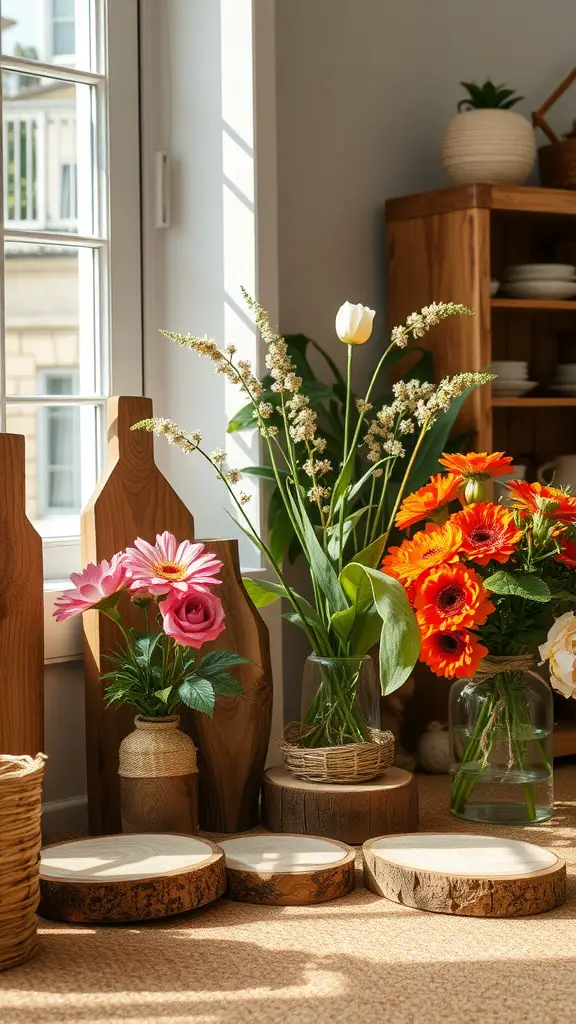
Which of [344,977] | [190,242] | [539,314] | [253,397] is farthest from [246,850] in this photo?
[539,314]

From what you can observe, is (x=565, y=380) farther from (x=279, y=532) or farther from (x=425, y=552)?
(x=425, y=552)

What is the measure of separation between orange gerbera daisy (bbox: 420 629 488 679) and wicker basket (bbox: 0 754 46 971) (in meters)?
0.65

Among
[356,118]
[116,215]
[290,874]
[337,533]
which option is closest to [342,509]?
[337,533]

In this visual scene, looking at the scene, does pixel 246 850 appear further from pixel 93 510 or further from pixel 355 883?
pixel 93 510

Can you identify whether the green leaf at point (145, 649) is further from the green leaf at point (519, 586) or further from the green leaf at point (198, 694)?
the green leaf at point (519, 586)

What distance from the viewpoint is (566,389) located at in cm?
294

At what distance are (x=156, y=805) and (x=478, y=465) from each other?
737 millimetres

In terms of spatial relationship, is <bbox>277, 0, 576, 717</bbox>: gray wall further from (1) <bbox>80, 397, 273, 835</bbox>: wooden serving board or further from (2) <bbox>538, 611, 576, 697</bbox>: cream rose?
(2) <bbox>538, 611, 576, 697</bbox>: cream rose

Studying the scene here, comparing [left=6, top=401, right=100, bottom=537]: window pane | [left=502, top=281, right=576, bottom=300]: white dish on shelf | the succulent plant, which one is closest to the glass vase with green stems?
[left=6, top=401, right=100, bottom=537]: window pane

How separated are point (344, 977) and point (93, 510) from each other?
914 millimetres

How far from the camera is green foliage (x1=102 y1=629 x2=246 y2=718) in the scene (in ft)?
6.39

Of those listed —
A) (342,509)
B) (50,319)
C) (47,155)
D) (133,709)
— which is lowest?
(133,709)

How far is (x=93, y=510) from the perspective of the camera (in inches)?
83.4

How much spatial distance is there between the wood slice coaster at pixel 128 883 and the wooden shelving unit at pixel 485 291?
1.06 metres
